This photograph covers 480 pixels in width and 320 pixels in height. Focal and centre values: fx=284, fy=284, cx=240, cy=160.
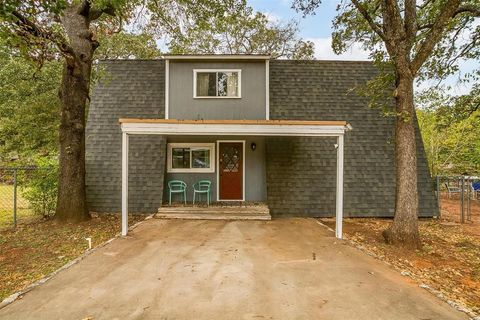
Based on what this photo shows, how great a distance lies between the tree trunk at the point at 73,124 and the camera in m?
7.41

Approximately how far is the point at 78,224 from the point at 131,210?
174cm

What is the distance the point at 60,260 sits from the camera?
520 cm

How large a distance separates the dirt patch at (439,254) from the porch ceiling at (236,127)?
2.70 metres

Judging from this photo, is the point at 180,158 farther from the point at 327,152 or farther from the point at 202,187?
the point at 327,152

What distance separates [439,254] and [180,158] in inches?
298

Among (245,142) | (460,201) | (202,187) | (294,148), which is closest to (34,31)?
(202,187)

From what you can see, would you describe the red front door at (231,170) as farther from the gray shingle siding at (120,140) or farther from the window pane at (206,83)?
the gray shingle siding at (120,140)

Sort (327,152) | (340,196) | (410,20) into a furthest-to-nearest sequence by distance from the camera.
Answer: (327,152), (340,196), (410,20)

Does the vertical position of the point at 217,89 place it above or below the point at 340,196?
above

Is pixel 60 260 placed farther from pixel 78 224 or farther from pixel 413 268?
pixel 413 268

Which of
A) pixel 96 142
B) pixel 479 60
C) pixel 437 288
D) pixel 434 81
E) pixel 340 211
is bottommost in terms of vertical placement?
pixel 437 288

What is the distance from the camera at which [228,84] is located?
32.0 feet

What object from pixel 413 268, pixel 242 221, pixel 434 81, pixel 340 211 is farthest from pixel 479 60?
pixel 242 221

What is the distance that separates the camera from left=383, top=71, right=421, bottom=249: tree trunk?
6195 mm
